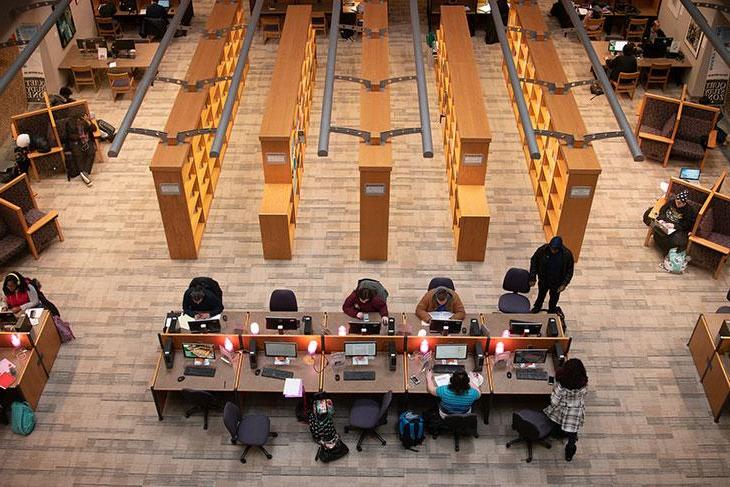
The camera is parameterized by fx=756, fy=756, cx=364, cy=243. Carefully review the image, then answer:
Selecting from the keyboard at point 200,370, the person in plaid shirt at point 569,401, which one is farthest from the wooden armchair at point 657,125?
the keyboard at point 200,370

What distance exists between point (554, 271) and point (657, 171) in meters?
5.03

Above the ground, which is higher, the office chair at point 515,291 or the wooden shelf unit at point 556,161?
the wooden shelf unit at point 556,161

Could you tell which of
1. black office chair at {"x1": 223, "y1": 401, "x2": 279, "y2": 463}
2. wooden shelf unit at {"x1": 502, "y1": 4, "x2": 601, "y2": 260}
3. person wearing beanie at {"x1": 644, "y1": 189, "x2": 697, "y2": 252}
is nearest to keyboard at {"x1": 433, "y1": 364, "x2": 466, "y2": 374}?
black office chair at {"x1": 223, "y1": 401, "x2": 279, "y2": 463}

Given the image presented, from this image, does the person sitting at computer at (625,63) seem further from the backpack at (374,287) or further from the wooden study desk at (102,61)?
the wooden study desk at (102,61)

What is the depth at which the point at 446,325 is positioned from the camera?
9.96 m

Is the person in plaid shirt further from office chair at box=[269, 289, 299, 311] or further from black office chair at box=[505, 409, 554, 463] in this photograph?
office chair at box=[269, 289, 299, 311]

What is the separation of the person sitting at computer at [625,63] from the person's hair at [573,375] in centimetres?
956

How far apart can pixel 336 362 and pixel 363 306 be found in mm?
897

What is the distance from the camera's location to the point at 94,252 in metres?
12.6

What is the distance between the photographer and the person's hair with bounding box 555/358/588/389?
8570 millimetres

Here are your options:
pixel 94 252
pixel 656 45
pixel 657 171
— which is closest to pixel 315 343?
pixel 94 252

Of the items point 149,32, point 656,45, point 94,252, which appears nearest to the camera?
point 94,252

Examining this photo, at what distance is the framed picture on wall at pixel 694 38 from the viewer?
53.2 feet

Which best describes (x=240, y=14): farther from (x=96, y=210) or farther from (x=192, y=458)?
(x=192, y=458)
